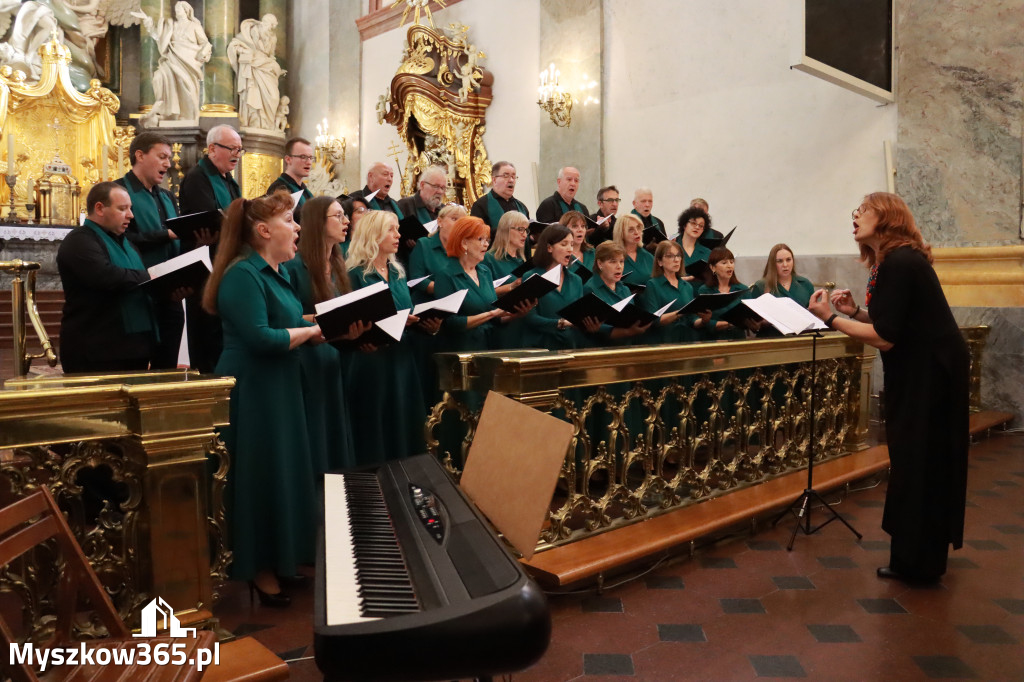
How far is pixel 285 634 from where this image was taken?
2.93 metres

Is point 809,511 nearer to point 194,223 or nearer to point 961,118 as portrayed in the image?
point 194,223

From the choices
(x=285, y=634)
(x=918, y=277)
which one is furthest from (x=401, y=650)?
(x=918, y=277)

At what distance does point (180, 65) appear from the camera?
560 inches

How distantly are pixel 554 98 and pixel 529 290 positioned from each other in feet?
22.7

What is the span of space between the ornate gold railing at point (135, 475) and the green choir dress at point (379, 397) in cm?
135

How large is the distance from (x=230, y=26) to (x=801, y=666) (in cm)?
1532

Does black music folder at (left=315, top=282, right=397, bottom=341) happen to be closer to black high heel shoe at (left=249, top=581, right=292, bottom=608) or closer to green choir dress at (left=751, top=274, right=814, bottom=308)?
black high heel shoe at (left=249, top=581, right=292, bottom=608)

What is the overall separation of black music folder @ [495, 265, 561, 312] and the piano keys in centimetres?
220

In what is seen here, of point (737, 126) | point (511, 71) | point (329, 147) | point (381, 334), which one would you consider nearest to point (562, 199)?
point (737, 126)

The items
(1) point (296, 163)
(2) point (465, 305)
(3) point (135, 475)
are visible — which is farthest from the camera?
(1) point (296, 163)

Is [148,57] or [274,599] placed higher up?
[148,57]

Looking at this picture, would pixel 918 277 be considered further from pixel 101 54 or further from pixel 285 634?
pixel 101 54

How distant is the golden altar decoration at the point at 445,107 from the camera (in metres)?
11.3

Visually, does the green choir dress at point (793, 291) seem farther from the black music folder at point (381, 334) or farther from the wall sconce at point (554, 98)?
the wall sconce at point (554, 98)
